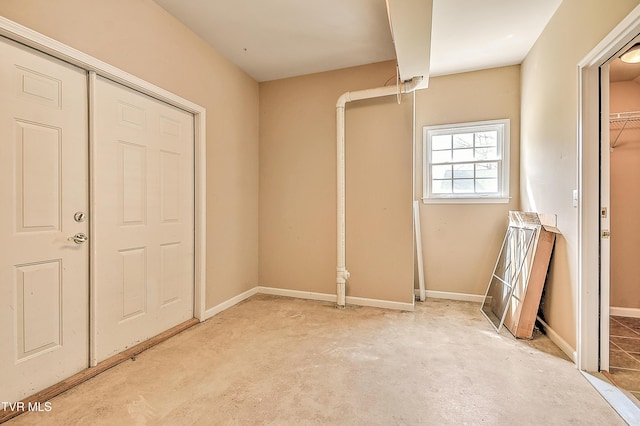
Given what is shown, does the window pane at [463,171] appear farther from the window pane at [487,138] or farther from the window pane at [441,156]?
the window pane at [487,138]

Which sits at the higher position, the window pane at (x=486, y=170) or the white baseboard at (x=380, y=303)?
the window pane at (x=486, y=170)

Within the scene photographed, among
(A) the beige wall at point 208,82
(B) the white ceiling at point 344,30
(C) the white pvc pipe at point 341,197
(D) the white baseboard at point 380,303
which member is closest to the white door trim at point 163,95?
(A) the beige wall at point 208,82

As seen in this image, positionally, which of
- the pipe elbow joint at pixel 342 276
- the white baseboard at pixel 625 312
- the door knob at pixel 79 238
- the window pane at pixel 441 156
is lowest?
the white baseboard at pixel 625 312

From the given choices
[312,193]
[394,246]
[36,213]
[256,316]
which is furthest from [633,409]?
[36,213]

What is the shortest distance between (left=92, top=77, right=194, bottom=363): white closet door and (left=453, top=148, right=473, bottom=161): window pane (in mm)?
3068

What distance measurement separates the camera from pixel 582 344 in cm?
196

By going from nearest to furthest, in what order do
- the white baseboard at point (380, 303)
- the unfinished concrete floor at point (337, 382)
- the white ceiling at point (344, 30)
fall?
the unfinished concrete floor at point (337, 382) < the white ceiling at point (344, 30) < the white baseboard at point (380, 303)

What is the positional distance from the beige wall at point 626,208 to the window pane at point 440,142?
5.25 ft

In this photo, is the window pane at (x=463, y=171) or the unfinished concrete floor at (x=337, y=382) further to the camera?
the window pane at (x=463, y=171)

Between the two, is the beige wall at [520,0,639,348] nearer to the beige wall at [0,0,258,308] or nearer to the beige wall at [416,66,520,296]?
the beige wall at [416,66,520,296]

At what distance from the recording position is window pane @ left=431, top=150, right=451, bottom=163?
3.58 meters

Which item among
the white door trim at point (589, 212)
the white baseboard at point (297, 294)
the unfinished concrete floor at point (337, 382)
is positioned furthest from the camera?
the white baseboard at point (297, 294)

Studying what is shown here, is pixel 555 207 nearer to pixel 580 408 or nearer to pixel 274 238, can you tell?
pixel 580 408

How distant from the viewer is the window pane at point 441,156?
358 cm
